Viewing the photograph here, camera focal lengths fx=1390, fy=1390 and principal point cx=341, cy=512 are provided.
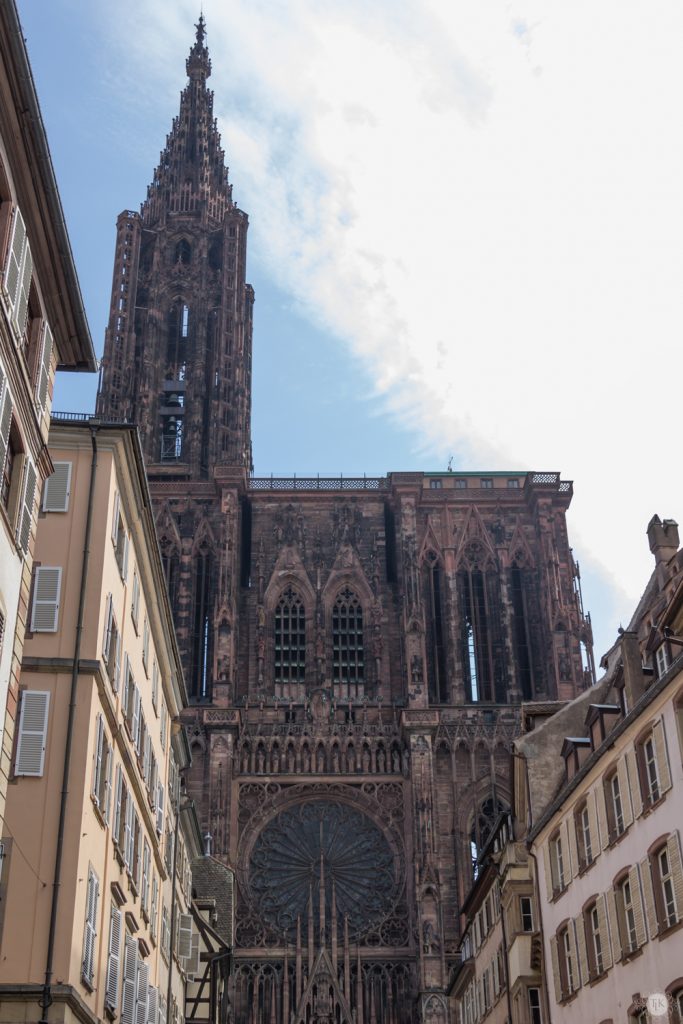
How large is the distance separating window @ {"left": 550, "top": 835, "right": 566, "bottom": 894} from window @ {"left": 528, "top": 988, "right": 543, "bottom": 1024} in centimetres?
379

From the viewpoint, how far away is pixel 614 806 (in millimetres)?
28328

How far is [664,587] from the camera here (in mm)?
44656

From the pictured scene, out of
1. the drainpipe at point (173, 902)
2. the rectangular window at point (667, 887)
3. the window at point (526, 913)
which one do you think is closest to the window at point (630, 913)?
the rectangular window at point (667, 887)

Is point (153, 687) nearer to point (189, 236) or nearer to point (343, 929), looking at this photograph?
point (343, 929)

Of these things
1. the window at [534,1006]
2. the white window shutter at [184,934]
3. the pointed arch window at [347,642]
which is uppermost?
the pointed arch window at [347,642]

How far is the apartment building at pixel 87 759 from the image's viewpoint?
21531 mm

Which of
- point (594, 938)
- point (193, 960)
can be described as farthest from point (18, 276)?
point (193, 960)

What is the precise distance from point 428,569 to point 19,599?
5213 cm

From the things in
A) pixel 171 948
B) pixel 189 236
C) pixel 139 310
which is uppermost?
pixel 189 236

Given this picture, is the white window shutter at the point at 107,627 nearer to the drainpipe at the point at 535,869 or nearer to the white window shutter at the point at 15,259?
the white window shutter at the point at 15,259

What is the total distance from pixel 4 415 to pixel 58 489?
750 cm

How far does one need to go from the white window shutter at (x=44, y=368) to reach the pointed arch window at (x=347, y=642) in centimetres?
4825

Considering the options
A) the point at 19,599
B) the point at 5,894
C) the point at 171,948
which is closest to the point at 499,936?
the point at 171,948

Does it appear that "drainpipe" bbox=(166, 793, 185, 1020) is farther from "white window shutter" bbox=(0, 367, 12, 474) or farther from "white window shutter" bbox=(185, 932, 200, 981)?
"white window shutter" bbox=(0, 367, 12, 474)
